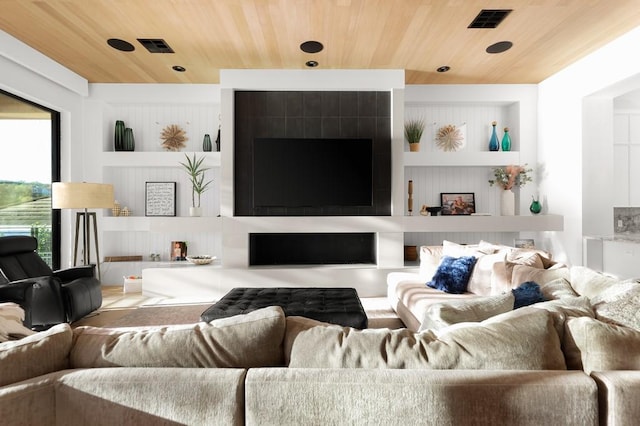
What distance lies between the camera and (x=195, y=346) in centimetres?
118

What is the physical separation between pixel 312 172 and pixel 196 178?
174 cm

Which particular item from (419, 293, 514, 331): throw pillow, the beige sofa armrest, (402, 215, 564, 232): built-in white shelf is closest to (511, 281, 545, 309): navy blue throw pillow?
(419, 293, 514, 331): throw pillow

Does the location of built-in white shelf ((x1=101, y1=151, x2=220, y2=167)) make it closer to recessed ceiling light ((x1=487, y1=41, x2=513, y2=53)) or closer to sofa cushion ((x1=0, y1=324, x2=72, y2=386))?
recessed ceiling light ((x1=487, y1=41, x2=513, y2=53))

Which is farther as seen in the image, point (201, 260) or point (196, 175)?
point (196, 175)

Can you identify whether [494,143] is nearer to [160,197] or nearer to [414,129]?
[414,129]

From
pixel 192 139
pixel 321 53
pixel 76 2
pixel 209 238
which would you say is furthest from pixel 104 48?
pixel 209 238

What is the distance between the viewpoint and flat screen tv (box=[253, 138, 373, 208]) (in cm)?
524

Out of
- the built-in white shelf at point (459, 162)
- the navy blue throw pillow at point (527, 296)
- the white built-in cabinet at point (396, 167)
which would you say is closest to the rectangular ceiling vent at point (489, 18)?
the white built-in cabinet at point (396, 167)

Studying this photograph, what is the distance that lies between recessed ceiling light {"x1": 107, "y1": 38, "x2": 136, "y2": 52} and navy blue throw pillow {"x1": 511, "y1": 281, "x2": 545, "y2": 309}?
4.24 meters

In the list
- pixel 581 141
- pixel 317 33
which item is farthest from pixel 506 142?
pixel 317 33

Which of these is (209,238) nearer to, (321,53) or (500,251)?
(321,53)

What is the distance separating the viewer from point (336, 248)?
222 inches

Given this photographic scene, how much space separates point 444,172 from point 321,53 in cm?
253

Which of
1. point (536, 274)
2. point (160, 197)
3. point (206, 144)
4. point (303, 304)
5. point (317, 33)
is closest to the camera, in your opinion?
point (536, 274)
